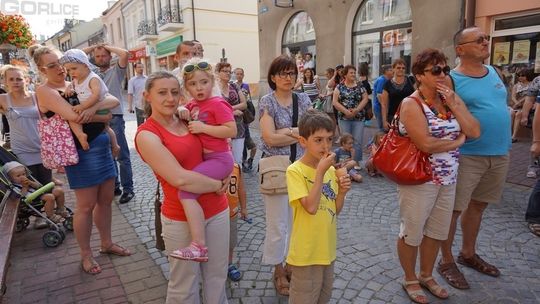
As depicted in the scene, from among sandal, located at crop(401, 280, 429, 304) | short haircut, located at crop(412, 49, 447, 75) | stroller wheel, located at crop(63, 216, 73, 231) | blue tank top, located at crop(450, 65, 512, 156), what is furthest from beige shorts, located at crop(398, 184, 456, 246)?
stroller wheel, located at crop(63, 216, 73, 231)

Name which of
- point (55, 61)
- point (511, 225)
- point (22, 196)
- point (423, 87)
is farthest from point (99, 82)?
point (511, 225)

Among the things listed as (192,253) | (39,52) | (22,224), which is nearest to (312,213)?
(192,253)

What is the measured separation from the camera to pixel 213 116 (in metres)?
2.37

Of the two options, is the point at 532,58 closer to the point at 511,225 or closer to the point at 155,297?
the point at 511,225

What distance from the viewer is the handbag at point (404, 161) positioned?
2.53m

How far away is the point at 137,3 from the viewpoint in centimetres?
3030

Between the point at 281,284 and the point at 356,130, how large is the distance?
3903 mm

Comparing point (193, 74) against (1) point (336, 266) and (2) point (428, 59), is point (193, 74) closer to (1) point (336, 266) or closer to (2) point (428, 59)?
(2) point (428, 59)

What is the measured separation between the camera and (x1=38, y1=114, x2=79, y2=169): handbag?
306 cm

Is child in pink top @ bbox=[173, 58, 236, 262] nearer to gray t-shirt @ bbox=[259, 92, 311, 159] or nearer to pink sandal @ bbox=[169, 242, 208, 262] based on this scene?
pink sandal @ bbox=[169, 242, 208, 262]

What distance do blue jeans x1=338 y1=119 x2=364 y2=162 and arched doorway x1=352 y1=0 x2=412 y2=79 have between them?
5.15 meters

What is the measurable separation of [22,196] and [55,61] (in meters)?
1.75

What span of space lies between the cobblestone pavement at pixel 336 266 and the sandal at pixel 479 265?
5 centimetres

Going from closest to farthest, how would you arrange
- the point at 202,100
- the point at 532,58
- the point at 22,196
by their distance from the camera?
the point at 202,100 < the point at 22,196 < the point at 532,58
